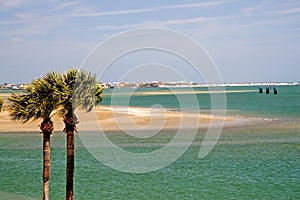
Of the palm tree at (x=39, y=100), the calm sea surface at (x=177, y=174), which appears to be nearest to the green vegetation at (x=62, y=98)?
the palm tree at (x=39, y=100)

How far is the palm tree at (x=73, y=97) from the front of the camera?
21.6m

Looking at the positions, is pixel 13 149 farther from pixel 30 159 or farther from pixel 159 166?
pixel 159 166

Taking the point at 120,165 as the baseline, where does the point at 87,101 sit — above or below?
above

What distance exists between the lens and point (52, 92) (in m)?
21.6

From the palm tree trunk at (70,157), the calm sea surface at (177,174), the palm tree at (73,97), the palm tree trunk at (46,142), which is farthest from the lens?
the calm sea surface at (177,174)

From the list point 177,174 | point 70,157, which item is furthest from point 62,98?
point 177,174

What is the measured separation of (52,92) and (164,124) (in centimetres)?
4725

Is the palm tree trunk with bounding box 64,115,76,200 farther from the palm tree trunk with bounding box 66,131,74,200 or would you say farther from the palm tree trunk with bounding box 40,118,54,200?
the palm tree trunk with bounding box 40,118,54,200

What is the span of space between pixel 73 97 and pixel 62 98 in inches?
18.7

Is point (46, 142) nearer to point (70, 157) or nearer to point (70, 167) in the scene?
point (70, 157)

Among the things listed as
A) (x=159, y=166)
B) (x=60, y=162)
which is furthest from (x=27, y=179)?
(x=159, y=166)

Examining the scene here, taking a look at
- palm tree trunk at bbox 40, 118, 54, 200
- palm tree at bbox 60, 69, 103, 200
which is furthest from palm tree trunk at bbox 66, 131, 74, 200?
palm tree trunk at bbox 40, 118, 54, 200

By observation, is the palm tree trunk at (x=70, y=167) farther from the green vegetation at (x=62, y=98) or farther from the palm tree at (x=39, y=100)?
the palm tree at (x=39, y=100)

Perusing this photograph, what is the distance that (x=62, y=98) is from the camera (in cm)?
2148
